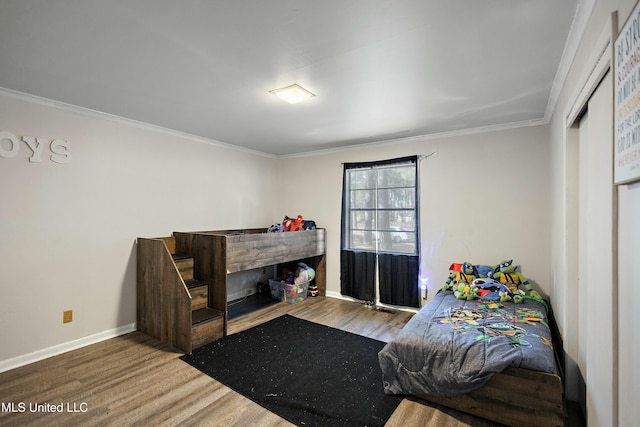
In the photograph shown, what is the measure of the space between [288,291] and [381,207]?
1876 mm

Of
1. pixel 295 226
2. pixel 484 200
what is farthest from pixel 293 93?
pixel 484 200

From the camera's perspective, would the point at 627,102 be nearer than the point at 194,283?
Yes

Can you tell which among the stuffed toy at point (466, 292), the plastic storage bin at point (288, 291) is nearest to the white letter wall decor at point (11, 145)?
the plastic storage bin at point (288, 291)

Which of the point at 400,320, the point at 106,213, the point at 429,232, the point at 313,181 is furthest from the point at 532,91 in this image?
the point at 106,213

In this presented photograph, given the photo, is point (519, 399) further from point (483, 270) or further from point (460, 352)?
point (483, 270)

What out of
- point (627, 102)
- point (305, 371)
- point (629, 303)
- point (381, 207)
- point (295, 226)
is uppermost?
point (627, 102)

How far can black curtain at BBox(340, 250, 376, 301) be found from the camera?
427 centimetres

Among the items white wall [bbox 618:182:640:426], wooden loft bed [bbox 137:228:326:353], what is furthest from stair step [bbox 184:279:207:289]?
white wall [bbox 618:182:640:426]

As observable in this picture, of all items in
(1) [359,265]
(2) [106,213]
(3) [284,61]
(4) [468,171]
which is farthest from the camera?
(1) [359,265]

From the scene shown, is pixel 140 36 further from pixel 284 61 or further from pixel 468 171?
pixel 468 171

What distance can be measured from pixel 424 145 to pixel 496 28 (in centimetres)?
232

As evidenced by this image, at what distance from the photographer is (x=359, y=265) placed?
438 cm

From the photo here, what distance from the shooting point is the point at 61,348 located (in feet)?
9.16

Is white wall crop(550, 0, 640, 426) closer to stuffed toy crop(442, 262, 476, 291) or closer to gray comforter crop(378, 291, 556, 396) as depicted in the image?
gray comforter crop(378, 291, 556, 396)
